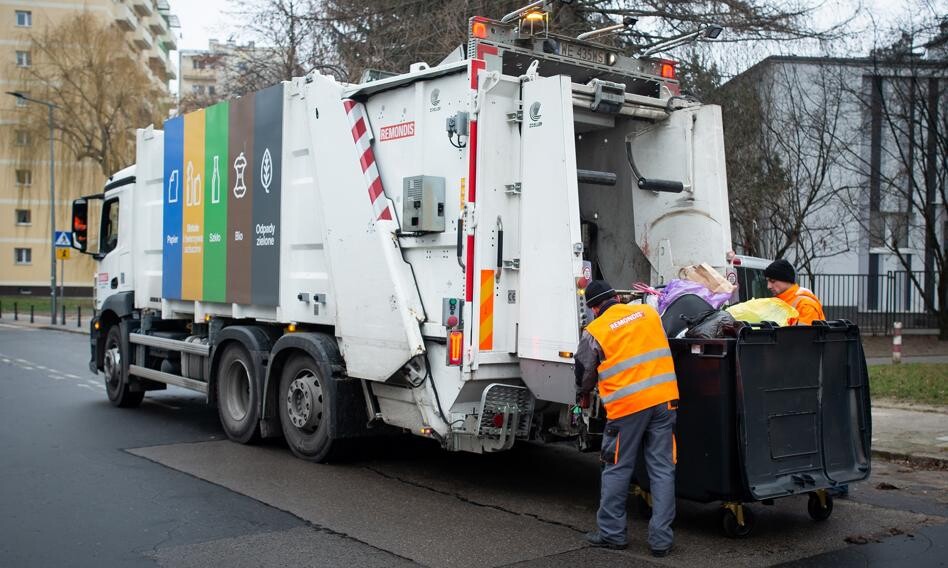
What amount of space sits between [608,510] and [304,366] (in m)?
3.25

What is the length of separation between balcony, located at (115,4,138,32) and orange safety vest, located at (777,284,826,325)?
2381 inches

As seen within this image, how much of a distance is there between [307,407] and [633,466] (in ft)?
10.4

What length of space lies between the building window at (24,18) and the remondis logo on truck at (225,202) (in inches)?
1996

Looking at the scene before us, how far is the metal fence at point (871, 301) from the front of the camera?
79.0ft

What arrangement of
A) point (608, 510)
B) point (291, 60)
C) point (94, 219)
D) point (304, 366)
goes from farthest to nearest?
point (291, 60)
point (94, 219)
point (304, 366)
point (608, 510)

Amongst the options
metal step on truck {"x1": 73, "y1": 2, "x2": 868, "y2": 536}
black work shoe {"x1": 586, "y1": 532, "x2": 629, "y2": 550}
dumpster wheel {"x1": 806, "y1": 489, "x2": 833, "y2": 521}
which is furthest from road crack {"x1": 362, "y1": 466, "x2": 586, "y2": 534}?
dumpster wheel {"x1": 806, "y1": 489, "x2": 833, "y2": 521}

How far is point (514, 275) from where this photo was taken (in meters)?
6.41

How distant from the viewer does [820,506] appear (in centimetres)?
621

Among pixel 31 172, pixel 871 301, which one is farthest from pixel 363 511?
pixel 31 172

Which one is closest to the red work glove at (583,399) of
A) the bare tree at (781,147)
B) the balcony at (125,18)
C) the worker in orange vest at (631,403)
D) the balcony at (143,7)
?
the worker in orange vest at (631,403)

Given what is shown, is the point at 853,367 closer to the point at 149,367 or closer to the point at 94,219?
the point at 149,367

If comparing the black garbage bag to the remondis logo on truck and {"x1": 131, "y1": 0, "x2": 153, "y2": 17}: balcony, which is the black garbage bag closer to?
the remondis logo on truck

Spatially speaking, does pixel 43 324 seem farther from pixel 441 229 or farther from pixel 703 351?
pixel 703 351

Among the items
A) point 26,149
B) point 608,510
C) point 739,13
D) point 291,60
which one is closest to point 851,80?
point 739,13
